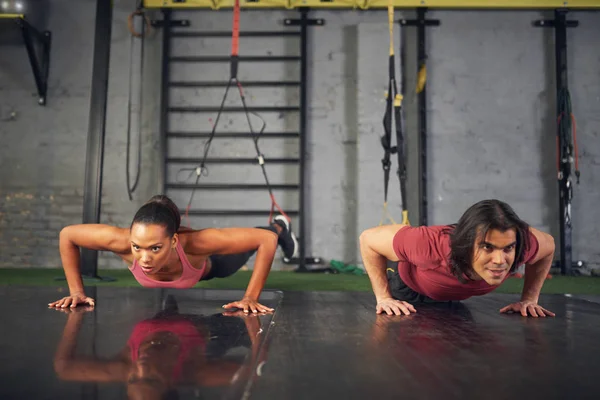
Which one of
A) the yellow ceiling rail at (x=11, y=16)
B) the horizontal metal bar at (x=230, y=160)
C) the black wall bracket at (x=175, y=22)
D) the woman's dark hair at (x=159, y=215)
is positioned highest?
the black wall bracket at (x=175, y=22)

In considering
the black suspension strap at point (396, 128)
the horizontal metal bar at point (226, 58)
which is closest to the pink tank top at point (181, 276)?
the black suspension strap at point (396, 128)

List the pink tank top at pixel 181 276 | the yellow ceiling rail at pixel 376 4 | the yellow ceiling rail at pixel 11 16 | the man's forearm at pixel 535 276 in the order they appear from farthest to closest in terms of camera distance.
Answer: the yellow ceiling rail at pixel 376 4 < the yellow ceiling rail at pixel 11 16 < the pink tank top at pixel 181 276 < the man's forearm at pixel 535 276

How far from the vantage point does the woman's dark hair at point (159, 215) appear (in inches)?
86.3

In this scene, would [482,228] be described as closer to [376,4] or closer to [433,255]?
[433,255]

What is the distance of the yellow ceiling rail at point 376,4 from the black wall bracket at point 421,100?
243 mm

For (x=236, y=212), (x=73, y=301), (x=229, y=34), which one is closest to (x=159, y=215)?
(x=73, y=301)

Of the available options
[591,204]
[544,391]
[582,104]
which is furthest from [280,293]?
[582,104]

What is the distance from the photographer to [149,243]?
216 cm

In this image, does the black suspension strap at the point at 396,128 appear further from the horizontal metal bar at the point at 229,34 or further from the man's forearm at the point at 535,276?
the horizontal metal bar at the point at 229,34

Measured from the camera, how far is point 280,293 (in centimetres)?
312

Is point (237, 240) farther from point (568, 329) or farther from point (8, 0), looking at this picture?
point (8, 0)

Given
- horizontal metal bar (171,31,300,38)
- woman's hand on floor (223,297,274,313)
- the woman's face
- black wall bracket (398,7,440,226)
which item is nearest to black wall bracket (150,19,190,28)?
horizontal metal bar (171,31,300,38)

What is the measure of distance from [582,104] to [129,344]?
585cm

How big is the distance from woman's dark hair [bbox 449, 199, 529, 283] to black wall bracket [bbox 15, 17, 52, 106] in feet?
17.7
